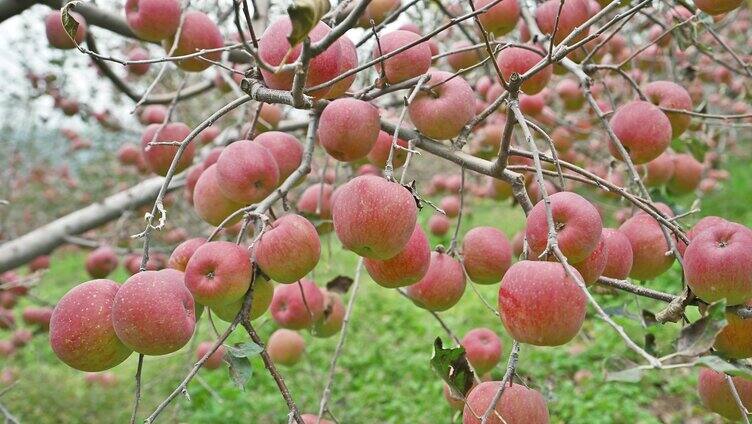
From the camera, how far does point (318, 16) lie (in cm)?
68

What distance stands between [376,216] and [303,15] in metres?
0.32

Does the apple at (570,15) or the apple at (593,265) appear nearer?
the apple at (593,265)

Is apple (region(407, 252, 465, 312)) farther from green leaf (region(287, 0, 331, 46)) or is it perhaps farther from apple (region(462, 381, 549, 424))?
green leaf (region(287, 0, 331, 46))

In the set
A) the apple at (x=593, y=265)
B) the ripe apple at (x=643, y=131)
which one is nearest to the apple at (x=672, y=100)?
the ripe apple at (x=643, y=131)

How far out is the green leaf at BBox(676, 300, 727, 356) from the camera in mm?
699

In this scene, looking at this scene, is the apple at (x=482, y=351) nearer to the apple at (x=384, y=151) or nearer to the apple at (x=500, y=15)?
the apple at (x=384, y=151)

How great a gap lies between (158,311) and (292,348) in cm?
112

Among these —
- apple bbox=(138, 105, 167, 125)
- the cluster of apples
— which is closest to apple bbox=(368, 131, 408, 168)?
apple bbox=(138, 105, 167, 125)

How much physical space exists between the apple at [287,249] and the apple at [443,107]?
0.90 feet

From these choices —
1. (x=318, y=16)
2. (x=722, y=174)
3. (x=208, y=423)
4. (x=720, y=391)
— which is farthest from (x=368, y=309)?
(x=318, y=16)

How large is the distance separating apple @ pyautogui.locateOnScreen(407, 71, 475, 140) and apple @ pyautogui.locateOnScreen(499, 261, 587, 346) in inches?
12.2

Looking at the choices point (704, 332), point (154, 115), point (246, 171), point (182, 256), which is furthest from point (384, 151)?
point (154, 115)

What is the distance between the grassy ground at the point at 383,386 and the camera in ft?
10.0

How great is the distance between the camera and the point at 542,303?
798 millimetres
